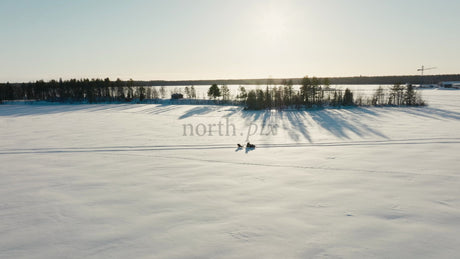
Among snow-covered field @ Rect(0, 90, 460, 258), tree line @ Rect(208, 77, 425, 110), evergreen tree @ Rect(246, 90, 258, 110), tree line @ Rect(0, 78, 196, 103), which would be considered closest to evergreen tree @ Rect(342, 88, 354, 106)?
tree line @ Rect(208, 77, 425, 110)

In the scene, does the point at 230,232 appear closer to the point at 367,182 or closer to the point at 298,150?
the point at 367,182

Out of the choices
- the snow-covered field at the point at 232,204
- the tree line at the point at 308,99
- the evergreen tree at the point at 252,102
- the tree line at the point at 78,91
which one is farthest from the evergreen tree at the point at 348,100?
the tree line at the point at 78,91

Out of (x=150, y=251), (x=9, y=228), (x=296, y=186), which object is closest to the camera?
(x=150, y=251)

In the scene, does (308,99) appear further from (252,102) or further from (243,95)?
(243,95)

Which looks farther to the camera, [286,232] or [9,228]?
[9,228]

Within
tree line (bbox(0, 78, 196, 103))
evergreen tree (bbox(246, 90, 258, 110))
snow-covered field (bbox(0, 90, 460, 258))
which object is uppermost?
tree line (bbox(0, 78, 196, 103))

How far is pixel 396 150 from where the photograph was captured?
13352 millimetres

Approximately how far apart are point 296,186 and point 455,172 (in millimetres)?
6495

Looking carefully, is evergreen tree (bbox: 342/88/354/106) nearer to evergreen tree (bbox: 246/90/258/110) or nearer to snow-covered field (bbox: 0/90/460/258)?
evergreen tree (bbox: 246/90/258/110)

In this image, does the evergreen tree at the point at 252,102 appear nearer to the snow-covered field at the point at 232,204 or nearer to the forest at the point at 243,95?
the forest at the point at 243,95

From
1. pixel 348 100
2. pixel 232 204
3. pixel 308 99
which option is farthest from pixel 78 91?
pixel 232 204

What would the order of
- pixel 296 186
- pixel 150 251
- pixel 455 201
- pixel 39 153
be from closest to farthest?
1. pixel 150 251
2. pixel 455 201
3. pixel 296 186
4. pixel 39 153

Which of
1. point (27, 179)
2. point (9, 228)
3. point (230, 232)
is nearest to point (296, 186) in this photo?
point (230, 232)

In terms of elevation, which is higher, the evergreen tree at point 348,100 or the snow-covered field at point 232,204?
the evergreen tree at point 348,100
